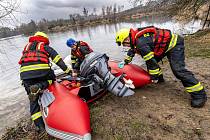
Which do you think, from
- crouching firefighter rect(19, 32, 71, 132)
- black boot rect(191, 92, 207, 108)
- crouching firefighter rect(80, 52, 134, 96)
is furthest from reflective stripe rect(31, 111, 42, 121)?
black boot rect(191, 92, 207, 108)

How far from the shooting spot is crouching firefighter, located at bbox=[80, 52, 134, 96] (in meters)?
4.12

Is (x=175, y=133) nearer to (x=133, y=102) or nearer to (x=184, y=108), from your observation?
(x=184, y=108)

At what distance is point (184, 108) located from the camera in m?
4.00

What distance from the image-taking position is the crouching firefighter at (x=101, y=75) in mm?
4120

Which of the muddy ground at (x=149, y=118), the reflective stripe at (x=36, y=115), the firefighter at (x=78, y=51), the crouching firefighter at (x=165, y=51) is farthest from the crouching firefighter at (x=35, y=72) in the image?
the firefighter at (x=78, y=51)

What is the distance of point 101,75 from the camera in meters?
4.39

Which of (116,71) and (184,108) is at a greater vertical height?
(116,71)

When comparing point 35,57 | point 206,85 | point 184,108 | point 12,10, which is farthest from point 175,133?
point 12,10

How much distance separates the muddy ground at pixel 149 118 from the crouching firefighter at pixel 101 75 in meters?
0.48

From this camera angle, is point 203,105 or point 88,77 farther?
point 88,77

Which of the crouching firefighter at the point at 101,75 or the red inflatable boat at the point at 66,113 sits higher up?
the crouching firefighter at the point at 101,75

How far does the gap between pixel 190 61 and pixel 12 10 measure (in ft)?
18.5

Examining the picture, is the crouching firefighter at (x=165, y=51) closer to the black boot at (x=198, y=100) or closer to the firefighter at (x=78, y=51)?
the black boot at (x=198, y=100)

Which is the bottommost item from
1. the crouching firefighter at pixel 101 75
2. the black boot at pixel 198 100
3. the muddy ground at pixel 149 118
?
the muddy ground at pixel 149 118
